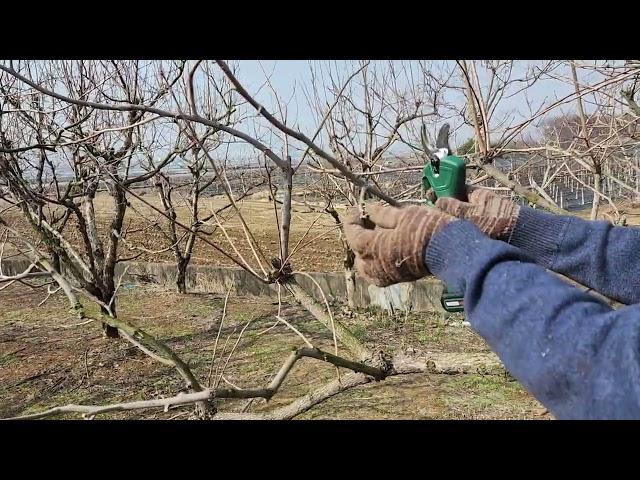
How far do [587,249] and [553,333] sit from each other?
0.60 metres

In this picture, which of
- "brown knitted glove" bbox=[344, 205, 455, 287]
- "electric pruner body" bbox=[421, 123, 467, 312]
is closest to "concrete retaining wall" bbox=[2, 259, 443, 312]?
"electric pruner body" bbox=[421, 123, 467, 312]

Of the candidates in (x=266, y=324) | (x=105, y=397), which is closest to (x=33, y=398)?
(x=105, y=397)

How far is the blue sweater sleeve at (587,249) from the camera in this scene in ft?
4.04

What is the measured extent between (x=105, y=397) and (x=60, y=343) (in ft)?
5.06

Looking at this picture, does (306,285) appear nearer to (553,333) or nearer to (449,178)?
(449,178)

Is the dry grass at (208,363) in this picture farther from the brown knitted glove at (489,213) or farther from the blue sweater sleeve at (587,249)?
the blue sweater sleeve at (587,249)

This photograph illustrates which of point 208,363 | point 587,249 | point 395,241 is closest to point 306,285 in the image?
point 208,363

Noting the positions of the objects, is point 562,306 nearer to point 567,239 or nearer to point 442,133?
point 567,239

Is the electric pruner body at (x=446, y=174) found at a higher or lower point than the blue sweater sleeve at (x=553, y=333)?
higher

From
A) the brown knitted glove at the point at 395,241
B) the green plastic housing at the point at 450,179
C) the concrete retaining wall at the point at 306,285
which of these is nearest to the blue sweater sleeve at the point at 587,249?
the green plastic housing at the point at 450,179

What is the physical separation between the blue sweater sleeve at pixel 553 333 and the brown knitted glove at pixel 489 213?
47 centimetres

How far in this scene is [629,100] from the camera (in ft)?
11.7

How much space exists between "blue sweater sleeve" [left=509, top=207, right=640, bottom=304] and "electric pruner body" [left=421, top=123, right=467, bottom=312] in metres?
0.20

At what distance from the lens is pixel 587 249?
128 cm
